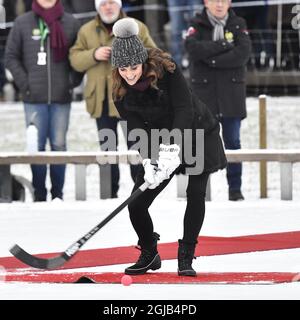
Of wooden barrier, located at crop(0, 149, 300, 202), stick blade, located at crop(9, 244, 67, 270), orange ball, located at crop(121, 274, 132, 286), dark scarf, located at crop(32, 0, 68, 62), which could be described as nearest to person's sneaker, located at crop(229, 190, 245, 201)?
wooden barrier, located at crop(0, 149, 300, 202)

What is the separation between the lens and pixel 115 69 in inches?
243

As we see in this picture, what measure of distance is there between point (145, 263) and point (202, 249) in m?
0.83

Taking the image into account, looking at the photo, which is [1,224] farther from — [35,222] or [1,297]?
[1,297]

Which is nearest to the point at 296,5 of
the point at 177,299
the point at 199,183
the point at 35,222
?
the point at 35,222

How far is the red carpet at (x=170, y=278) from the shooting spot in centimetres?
607

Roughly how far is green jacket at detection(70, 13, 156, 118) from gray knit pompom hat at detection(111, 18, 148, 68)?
2886 mm

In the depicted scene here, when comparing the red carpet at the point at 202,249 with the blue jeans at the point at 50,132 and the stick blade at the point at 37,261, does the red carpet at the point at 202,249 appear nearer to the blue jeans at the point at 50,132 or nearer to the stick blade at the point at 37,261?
the stick blade at the point at 37,261

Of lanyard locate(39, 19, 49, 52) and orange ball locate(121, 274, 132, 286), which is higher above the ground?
lanyard locate(39, 19, 49, 52)

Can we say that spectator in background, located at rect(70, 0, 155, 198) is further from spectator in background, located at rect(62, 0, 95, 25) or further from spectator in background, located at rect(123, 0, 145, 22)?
spectator in background, located at rect(123, 0, 145, 22)

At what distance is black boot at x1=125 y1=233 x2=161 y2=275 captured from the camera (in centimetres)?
640

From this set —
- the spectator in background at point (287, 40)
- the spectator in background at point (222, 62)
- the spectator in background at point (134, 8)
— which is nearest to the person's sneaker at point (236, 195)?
the spectator in background at point (222, 62)

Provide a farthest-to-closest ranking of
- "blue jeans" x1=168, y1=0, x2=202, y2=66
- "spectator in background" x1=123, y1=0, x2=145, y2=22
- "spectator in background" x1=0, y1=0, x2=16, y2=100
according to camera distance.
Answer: "spectator in background" x1=0, y1=0, x2=16, y2=100, "spectator in background" x1=123, y1=0, x2=145, y2=22, "blue jeans" x1=168, y1=0, x2=202, y2=66

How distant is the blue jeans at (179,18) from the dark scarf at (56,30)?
2.79 metres

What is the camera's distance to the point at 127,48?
602 cm
